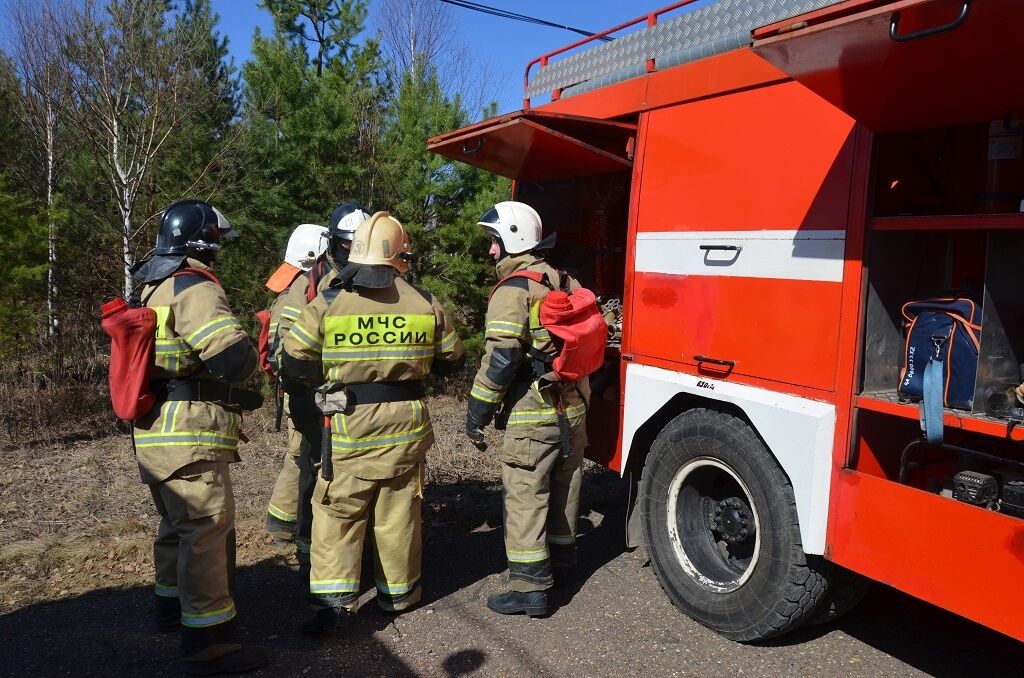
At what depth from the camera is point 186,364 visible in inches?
130

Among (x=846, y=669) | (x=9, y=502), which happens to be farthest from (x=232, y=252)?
(x=846, y=669)

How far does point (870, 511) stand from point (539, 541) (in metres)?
1.62

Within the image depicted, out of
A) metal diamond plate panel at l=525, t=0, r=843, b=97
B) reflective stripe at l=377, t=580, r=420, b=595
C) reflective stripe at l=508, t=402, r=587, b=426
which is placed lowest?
reflective stripe at l=377, t=580, r=420, b=595

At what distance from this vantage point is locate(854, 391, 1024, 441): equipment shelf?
2.44 meters

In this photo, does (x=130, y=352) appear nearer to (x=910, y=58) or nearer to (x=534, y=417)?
(x=534, y=417)

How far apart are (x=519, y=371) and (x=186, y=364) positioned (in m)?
1.54

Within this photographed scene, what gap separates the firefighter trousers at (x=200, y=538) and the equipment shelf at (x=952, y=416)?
104 inches

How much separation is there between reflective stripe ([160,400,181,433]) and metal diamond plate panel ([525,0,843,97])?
112 inches

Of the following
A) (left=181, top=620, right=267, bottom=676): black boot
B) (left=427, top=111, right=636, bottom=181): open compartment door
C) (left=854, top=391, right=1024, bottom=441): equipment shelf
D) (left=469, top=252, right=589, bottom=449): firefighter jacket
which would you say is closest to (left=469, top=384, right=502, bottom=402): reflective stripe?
(left=469, top=252, right=589, bottom=449): firefighter jacket

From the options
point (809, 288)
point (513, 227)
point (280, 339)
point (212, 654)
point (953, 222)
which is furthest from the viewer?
point (280, 339)

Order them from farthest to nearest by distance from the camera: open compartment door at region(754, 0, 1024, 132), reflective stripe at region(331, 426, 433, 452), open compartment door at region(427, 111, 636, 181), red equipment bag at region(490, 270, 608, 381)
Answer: open compartment door at region(427, 111, 636, 181) → red equipment bag at region(490, 270, 608, 381) → reflective stripe at region(331, 426, 433, 452) → open compartment door at region(754, 0, 1024, 132)

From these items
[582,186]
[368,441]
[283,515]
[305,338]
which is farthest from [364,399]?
[582,186]

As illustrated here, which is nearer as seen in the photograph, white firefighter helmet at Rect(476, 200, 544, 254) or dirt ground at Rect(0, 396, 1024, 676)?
dirt ground at Rect(0, 396, 1024, 676)

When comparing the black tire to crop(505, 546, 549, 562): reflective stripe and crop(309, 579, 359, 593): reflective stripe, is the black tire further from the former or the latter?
crop(309, 579, 359, 593): reflective stripe
